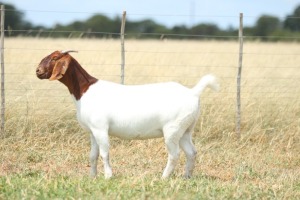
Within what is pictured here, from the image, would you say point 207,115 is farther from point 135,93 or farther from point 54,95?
point 135,93

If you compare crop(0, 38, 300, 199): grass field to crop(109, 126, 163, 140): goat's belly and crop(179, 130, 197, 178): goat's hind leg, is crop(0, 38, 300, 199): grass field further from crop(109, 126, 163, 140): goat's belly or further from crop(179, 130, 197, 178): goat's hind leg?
crop(109, 126, 163, 140): goat's belly

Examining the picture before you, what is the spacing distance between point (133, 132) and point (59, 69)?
3.81ft

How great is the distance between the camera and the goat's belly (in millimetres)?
7797

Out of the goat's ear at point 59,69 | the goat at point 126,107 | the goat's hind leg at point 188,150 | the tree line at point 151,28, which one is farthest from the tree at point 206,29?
the goat's ear at point 59,69

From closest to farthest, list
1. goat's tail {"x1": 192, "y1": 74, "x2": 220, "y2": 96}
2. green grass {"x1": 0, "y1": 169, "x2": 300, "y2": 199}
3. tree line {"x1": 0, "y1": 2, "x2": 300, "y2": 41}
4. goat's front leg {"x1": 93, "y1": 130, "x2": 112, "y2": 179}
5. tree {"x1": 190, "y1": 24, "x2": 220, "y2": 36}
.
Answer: green grass {"x1": 0, "y1": 169, "x2": 300, "y2": 199}
goat's front leg {"x1": 93, "y1": 130, "x2": 112, "y2": 179}
goat's tail {"x1": 192, "y1": 74, "x2": 220, "y2": 96}
tree line {"x1": 0, "y1": 2, "x2": 300, "y2": 41}
tree {"x1": 190, "y1": 24, "x2": 220, "y2": 36}

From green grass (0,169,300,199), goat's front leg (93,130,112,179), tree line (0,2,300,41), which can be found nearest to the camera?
green grass (0,169,300,199)

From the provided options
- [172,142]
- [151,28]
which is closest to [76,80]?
[172,142]

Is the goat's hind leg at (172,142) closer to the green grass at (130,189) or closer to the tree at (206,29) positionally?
the green grass at (130,189)

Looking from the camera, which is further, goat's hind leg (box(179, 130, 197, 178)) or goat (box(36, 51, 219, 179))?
goat's hind leg (box(179, 130, 197, 178))

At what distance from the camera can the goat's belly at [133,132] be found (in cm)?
780

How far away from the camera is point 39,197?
6.53 m

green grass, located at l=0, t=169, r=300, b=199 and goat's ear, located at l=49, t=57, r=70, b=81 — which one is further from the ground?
goat's ear, located at l=49, t=57, r=70, b=81

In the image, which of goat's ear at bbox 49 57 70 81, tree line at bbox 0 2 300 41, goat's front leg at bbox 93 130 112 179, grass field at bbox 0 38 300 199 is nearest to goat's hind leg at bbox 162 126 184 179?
grass field at bbox 0 38 300 199

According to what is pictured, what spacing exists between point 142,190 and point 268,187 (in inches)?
62.7
